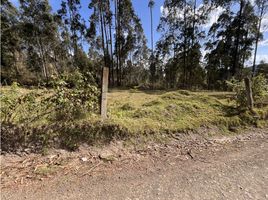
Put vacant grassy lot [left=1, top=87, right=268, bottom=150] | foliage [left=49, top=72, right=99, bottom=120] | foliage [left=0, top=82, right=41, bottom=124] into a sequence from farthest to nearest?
foliage [left=49, top=72, right=99, bottom=120] → foliage [left=0, top=82, right=41, bottom=124] → vacant grassy lot [left=1, top=87, right=268, bottom=150]

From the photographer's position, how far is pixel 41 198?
1981 millimetres

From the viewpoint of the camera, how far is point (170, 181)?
2.26 m

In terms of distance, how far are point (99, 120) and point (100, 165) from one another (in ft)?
3.28

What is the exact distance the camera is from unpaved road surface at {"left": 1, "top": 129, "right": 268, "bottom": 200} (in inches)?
79.3

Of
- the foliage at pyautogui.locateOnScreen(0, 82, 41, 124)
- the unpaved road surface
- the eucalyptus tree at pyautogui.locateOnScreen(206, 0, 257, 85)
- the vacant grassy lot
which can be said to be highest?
the eucalyptus tree at pyautogui.locateOnScreen(206, 0, 257, 85)

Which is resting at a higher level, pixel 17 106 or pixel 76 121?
pixel 17 106

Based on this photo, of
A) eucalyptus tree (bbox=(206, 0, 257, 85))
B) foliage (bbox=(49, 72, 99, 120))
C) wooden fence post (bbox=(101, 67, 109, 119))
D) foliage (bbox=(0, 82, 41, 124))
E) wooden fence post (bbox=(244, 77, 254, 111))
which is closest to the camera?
foliage (bbox=(0, 82, 41, 124))

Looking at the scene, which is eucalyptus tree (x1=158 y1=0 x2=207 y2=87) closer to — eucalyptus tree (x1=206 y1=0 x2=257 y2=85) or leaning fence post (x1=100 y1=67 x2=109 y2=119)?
eucalyptus tree (x1=206 y1=0 x2=257 y2=85)

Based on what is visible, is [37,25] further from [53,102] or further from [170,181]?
[170,181]

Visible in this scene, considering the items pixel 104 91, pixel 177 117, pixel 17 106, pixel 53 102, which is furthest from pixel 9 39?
pixel 177 117

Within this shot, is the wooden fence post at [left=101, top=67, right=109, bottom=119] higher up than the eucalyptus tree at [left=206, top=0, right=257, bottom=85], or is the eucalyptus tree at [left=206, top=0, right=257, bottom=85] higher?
the eucalyptus tree at [left=206, top=0, right=257, bottom=85]

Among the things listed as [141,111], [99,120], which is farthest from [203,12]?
[99,120]

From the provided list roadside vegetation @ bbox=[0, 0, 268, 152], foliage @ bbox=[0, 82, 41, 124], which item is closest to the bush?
roadside vegetation @ bbox=[0, 0, 268, 152]

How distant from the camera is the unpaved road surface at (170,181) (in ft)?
6.61
